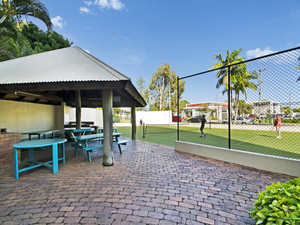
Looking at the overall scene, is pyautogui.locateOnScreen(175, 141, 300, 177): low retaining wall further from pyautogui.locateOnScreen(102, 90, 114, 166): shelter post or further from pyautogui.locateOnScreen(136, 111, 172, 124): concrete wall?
pyautogui.locateOnScreen(136, 111, 172, 124): concrete wall

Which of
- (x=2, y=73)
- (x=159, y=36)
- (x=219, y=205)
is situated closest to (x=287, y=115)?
(x=219, y=205)

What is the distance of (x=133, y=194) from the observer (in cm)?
292

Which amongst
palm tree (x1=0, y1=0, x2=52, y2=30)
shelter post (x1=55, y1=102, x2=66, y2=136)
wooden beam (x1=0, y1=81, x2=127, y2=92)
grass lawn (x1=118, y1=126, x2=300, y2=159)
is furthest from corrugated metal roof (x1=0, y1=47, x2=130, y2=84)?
grass lawn (x1=118, y1=126, x2=300, y2=159)

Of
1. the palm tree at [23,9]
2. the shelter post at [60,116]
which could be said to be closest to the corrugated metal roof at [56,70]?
the palm tree at [23,9]

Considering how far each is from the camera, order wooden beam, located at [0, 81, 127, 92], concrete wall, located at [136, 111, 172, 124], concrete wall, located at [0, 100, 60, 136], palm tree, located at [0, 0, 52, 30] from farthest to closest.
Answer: concrete wall, located at [136, 111, 172, 124] → palm tree, located at [0, 0, 52, 30] → concrete wall, located at [0, 100, 60, 136] → wooden beam, located at [0, 81, 127, 92]

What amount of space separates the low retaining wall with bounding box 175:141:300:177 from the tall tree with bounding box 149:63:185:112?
106ft

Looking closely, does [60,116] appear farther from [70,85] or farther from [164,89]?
[164,89]

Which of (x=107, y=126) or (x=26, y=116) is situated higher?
(x=26, y=116)

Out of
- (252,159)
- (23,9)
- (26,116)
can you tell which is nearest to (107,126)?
(252,159)

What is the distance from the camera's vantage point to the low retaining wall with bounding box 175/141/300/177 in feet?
12.4

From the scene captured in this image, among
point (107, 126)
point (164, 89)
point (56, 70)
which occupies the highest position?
point (164, 89)

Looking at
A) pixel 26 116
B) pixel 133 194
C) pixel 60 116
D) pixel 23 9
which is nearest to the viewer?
pixel 133 194

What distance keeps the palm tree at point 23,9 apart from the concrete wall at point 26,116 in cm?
425

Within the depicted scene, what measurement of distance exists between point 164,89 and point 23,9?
32.5m
